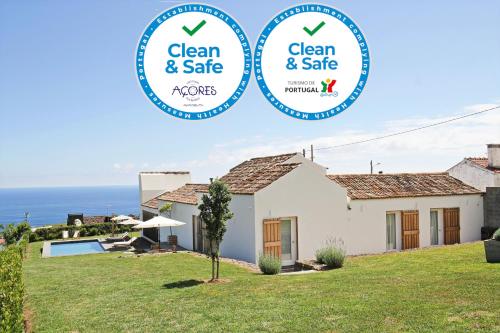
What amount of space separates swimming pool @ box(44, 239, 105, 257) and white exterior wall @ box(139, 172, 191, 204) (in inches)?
236

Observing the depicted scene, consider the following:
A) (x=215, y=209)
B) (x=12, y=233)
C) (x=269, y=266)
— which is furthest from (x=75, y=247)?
(x=215, y=209)

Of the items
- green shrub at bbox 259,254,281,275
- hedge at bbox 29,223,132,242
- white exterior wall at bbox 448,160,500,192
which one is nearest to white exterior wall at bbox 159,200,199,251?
green shrub at bbox 259,254,281,275

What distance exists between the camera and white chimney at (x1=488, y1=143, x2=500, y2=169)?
29859 mm

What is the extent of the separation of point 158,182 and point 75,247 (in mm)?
9384

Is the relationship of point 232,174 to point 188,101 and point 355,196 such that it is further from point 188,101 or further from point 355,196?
point 188,101

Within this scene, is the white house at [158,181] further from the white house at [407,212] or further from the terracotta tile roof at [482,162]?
the terracotta tile roof at [482,162]

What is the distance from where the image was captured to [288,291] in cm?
1342

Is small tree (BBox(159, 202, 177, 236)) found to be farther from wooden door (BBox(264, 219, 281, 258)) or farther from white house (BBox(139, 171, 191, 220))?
wooden door (BBox(264, 219, 281, 258))

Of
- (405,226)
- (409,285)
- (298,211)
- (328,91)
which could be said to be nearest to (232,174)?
(298,211)

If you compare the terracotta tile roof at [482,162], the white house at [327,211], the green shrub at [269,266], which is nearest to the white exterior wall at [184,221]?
the white house at [327,211]

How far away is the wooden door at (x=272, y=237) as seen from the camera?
21.6 meters

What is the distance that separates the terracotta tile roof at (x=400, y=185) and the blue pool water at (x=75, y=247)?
708 inches

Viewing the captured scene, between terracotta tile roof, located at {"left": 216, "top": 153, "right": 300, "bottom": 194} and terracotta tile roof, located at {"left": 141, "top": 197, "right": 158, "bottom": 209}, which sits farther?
terracotta tile roof, located at {"left": 141, "top": 197, "right": 158, "bottom": 209}

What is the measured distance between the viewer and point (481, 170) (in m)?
28.8
